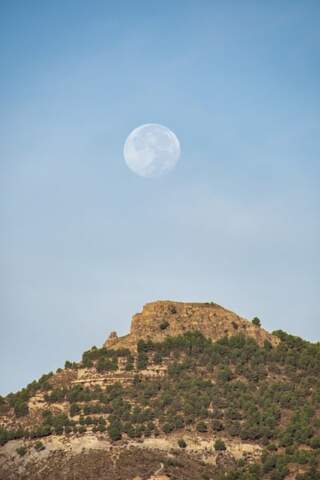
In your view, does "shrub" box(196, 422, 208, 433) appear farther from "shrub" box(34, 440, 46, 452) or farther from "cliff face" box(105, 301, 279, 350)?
"cliff face" box(105, 301, 279, 350)

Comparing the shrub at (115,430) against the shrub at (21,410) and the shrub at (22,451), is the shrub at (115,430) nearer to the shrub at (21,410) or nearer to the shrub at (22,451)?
the shrub at (22,451)

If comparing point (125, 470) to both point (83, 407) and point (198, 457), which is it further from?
point (83, 407)

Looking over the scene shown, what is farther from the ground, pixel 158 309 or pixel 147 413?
pixel 158 309

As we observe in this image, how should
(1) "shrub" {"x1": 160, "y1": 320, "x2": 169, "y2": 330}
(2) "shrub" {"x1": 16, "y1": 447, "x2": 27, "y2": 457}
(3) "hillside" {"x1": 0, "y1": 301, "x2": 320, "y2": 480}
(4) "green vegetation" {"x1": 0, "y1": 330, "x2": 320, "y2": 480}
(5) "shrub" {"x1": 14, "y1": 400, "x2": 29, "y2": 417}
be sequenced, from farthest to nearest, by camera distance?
(1) "shrub" {"x1": 160, "y1": 320, "x2": 169, "y2": 330}, (5) "shrub" {"x1": 14, "y1": 400, "x2": 29, "y2": 417}, (2) "shrub" {"x1": 16, "y1": 447, "x2": 27, "y2": 457}, (4) "green vegetation" {"x1": 0, "y1": 330, "x2": 320, "y2": 480}, (3) "hillside" {"x1": 0, "y1": 301, "x2": 320, "y2": 480}

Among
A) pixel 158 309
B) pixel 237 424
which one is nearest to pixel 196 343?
pixel 158 309

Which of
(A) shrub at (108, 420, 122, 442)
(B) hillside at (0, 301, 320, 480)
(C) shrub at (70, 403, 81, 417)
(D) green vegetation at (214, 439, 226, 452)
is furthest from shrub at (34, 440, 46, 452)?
(D) green vegetation at (214, 439, 226, 452)

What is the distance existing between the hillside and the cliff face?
0.16 meters

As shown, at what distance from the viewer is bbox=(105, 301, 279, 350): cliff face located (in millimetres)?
149875

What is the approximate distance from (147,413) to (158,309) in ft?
85.9

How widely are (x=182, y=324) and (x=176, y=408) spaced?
848 inches

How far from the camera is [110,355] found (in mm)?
146625

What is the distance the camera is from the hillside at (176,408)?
398 ft

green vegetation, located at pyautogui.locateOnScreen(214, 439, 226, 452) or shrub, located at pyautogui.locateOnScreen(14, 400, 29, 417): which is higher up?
shrub, located at pyautogui.locateOnScreen(14, 400, 29, 417)

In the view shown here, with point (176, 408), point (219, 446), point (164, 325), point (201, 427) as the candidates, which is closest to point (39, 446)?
point (176, 408)
